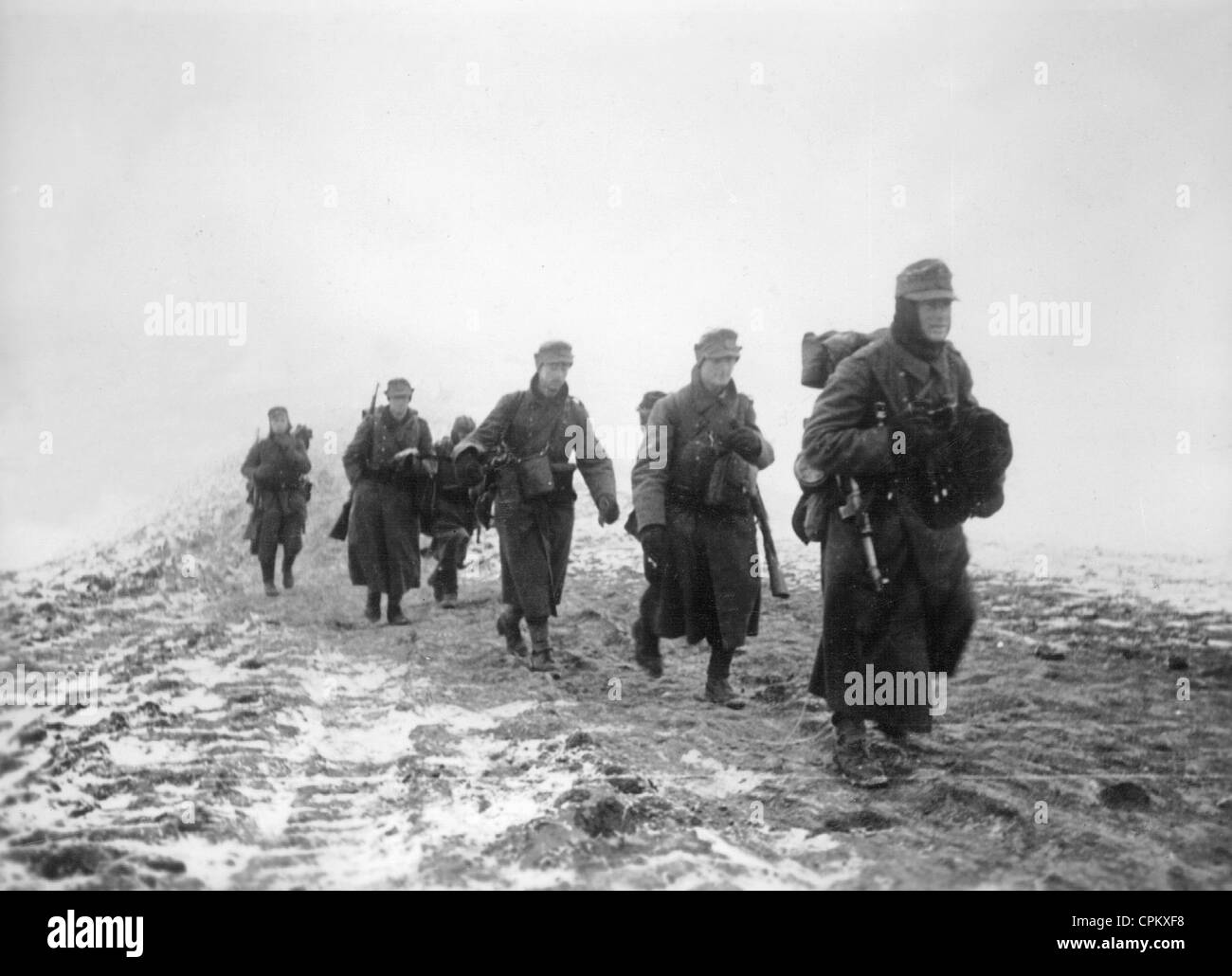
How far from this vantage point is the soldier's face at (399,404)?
7.43 metres

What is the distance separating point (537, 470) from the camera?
6004 mm

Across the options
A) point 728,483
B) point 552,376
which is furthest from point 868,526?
point 552,376

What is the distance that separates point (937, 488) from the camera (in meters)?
4.04

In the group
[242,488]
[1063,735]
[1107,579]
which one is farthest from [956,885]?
[242,488]

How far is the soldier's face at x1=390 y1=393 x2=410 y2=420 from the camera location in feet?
24.4

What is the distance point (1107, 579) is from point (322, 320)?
4.01m

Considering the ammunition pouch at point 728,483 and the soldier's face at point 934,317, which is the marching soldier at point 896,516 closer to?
the soldier's face at point 934,317

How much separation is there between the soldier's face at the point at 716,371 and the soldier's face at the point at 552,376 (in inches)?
38.6

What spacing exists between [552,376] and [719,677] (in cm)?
184

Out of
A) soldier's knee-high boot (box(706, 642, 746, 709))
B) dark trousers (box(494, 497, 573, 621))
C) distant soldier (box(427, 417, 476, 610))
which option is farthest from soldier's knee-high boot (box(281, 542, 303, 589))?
soldier's knee-high boot (box(706, 642, 746, 709))

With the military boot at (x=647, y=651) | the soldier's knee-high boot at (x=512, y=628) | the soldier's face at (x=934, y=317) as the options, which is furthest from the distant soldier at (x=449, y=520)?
the soldier's face at (x=934, y=317)

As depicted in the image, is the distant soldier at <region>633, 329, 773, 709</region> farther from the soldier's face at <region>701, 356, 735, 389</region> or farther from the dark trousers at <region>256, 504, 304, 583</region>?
the dark trousers at <region>256, 504, 304, 583</region>

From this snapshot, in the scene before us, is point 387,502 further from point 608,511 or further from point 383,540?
point 608,511
